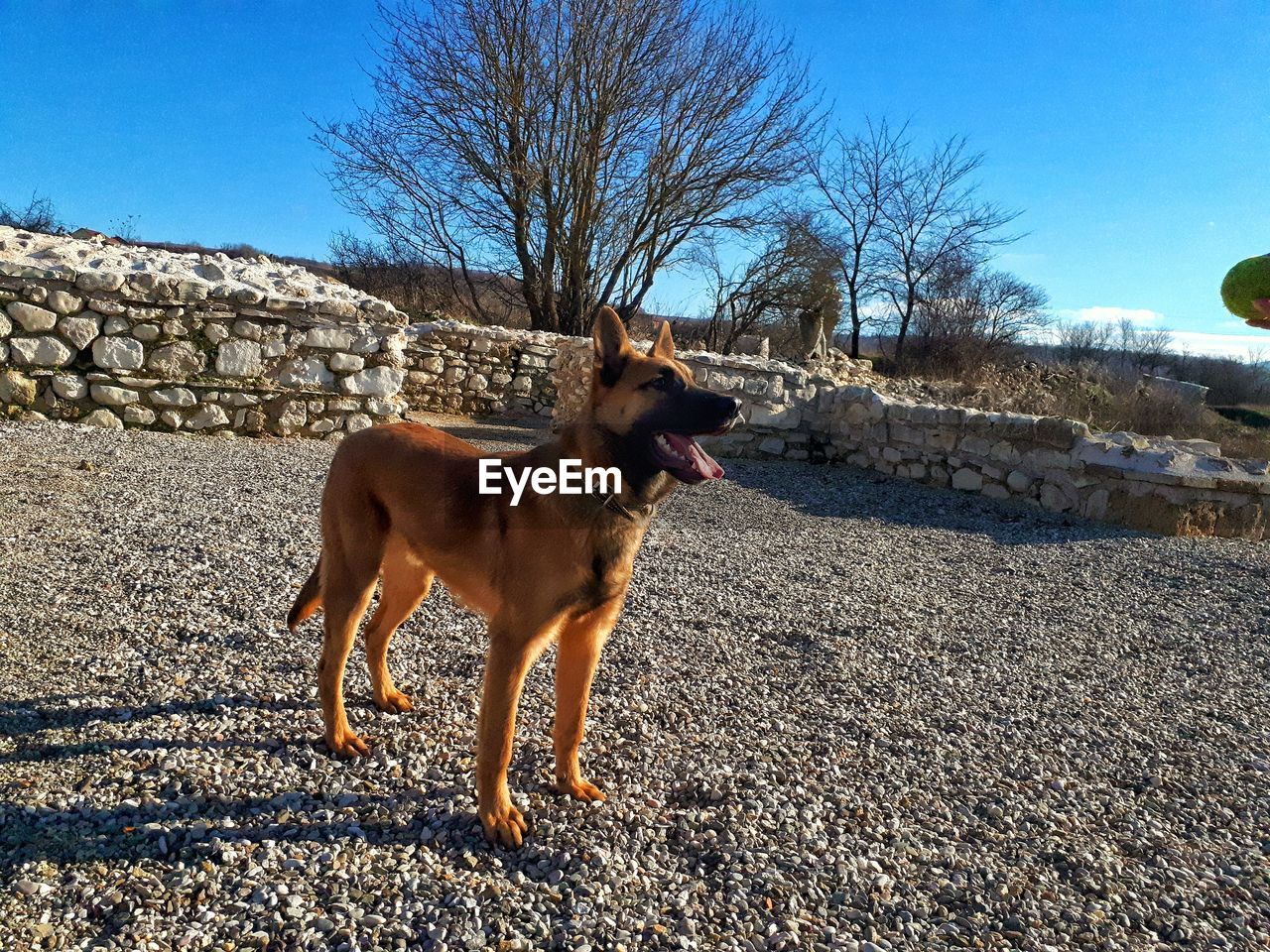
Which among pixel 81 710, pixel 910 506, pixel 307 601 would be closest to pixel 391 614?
pixel 307 601

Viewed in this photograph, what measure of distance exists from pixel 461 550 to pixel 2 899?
1.60m

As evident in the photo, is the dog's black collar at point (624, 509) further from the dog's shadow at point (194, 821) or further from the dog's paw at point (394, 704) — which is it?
the dog's paw at point (394, 704)

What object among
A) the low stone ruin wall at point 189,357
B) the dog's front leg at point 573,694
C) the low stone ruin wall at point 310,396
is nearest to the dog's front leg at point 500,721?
the dog's front leg at point 573,694

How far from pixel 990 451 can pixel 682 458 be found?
912cm

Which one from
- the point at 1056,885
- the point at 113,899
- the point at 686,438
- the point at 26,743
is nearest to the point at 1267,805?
the point at 1056,885

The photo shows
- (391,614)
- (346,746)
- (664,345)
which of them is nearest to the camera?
(664,345)

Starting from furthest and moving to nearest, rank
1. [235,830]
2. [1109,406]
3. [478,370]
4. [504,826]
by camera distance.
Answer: [1109,406] < [478,370] < [504,826] < [235,830]

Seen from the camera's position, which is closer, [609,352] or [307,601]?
[609,352]

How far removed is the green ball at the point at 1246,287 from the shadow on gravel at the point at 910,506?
5364mm

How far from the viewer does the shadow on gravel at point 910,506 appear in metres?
8.90

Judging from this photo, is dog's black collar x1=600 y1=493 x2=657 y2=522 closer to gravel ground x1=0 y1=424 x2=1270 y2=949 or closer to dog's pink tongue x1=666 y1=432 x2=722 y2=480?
dog's pink tongue x1=666 y1=432 x2=722 y2=480

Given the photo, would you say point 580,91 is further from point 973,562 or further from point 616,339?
point 616,339

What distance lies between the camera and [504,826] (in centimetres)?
275

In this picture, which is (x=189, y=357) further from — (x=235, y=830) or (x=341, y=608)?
(x=235, y=830)
